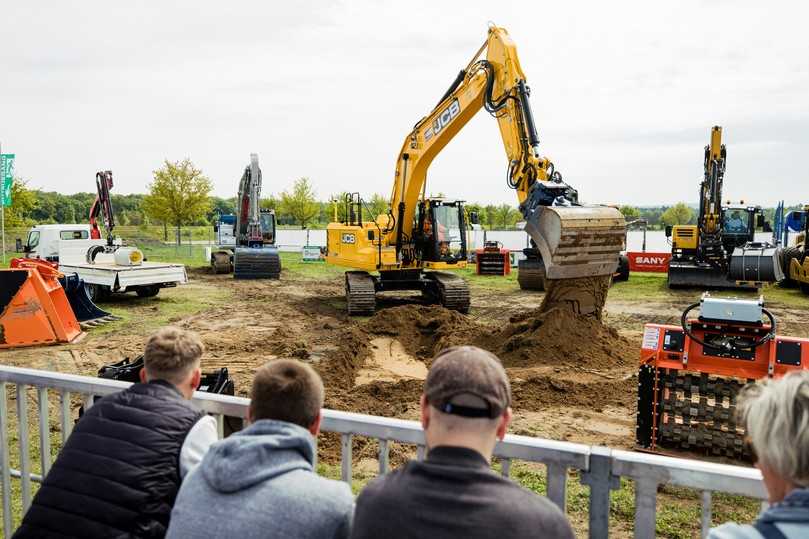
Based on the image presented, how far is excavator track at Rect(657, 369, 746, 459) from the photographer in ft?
19.3

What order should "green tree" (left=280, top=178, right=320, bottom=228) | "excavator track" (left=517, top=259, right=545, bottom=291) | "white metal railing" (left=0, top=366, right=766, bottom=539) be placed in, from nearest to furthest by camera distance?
"white metal railing" (left=0, top=366, right=766, bottom=539) → "excavator track" (left=517, top=259, right=545, bottom=291) → "green tree" (left=280, top=178, right=320, bottom=228)

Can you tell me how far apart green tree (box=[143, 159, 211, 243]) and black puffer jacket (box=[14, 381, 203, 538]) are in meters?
35.1

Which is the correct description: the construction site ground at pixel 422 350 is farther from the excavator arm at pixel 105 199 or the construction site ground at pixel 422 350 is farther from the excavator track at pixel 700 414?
the excavator arm at pixel 105 199

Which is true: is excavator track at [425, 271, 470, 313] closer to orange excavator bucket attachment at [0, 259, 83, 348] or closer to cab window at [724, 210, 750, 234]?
orange excavator bucket attachment at [0, 259, 83, 348]

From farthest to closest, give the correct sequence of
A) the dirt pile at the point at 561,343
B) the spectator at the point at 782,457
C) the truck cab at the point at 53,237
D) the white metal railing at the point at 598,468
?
the truck cab at the point at 53,237
the dirt pile at the point at 561,343
the white metal railing at the point at 598,468
the spectator at the point at 782,457

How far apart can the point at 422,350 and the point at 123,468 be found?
29.9ft

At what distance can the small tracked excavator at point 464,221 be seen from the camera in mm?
9914

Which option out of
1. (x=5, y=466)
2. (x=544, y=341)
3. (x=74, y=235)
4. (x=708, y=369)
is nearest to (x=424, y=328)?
(x=544, y=341)

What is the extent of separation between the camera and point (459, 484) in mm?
1738

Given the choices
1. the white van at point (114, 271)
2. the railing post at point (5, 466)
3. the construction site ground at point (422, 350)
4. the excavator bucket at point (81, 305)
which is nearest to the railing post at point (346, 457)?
the railing post at point (5, 466)

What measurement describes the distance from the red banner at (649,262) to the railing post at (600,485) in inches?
924

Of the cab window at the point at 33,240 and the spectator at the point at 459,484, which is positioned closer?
the spectator at the point at 459,484

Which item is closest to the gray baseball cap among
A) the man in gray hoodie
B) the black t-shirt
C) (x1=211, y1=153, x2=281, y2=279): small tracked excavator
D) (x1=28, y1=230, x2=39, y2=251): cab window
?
the black t-shirt

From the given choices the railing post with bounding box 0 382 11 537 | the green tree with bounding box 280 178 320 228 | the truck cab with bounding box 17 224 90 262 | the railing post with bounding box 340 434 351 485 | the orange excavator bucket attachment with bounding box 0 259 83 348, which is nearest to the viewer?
the railing post with bounding box 340 434 351 485
